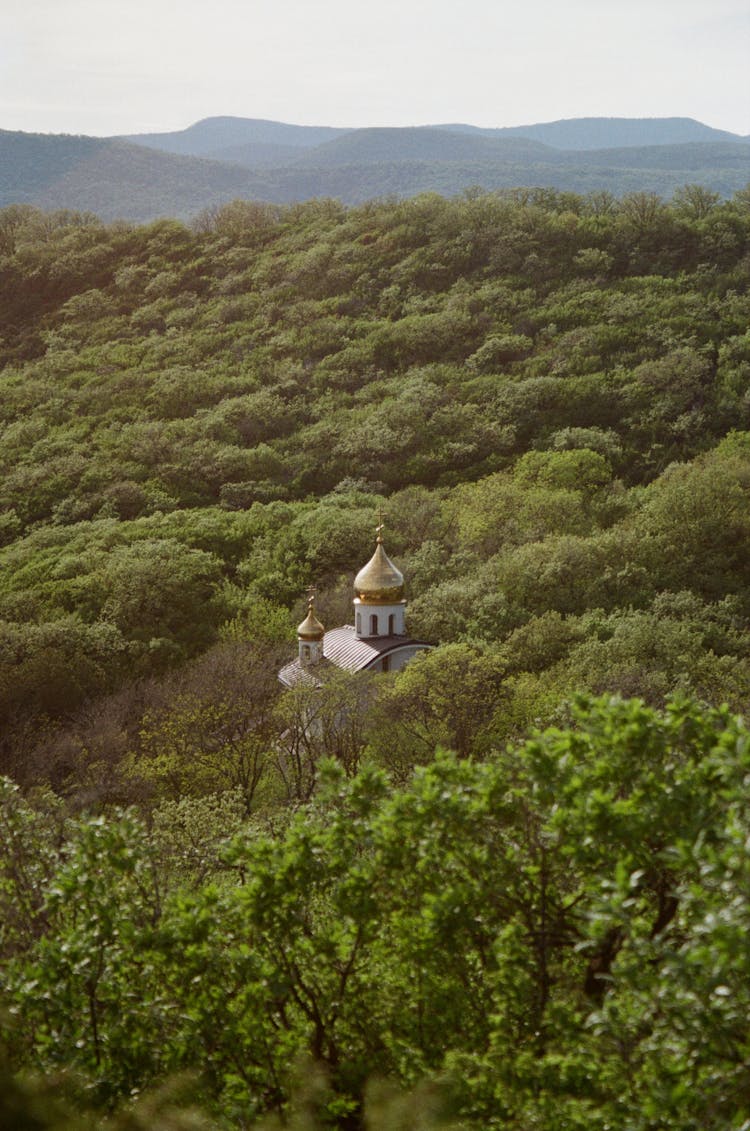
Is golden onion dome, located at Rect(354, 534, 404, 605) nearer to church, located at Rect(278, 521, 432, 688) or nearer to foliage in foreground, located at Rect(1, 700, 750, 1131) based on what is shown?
church, located at Rect(278, 521, 432, 688)

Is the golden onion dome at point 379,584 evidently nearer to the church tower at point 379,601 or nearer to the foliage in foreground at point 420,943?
the church tower at point 379,601

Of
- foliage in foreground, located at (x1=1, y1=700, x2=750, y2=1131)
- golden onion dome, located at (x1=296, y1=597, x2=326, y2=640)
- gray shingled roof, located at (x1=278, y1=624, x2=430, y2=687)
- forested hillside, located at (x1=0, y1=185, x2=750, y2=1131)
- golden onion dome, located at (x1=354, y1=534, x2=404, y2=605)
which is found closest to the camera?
foliage in foreground, located at (x1=1, y1=700, x2=750, y2=1131)

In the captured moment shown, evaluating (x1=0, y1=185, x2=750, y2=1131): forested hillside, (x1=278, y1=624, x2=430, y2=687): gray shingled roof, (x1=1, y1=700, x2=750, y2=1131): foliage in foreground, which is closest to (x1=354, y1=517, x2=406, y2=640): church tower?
(x1=278, y1=624, x2=430, y2=687): gray shingled roof

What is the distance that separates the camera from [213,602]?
48375 millimetres

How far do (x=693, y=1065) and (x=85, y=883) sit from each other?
5.99 m

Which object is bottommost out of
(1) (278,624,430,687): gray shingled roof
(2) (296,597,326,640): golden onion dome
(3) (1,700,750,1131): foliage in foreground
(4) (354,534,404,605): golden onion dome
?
(1) (278,624,430,687): gray shingled roof

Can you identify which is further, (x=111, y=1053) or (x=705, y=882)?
(x=111, y=1053)

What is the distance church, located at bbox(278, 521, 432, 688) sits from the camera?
34.8 m

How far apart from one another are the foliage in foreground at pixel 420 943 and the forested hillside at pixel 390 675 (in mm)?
46

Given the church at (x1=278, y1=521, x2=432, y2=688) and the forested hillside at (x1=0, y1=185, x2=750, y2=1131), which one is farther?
the church at (x1=278, y1=521, x2=432, y2=688)

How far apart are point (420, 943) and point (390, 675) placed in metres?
21.8

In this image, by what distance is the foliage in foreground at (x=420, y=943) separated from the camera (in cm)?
1070

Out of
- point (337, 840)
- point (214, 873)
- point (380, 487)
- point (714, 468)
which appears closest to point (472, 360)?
point (380, 487)

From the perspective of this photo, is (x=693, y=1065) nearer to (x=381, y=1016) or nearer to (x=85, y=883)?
(x=381, y=1016)
